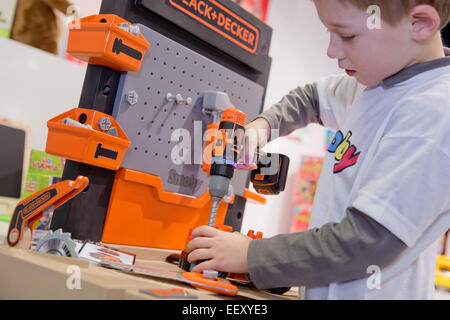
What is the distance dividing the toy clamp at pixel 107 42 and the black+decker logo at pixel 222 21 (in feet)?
0.55

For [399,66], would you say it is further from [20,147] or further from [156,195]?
[20,147]

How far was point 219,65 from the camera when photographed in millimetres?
893

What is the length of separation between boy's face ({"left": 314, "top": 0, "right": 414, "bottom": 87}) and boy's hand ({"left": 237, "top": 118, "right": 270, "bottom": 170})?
204mm

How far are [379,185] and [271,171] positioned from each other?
291 mm

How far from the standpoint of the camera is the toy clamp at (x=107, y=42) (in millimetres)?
635

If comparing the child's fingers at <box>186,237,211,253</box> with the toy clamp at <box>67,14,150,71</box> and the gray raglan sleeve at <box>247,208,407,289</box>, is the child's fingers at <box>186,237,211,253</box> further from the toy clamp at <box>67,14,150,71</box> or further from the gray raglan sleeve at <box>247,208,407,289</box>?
the toy clamp at <box>67,14,150,71</box>

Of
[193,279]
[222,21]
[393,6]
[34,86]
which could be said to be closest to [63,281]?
[193,279]

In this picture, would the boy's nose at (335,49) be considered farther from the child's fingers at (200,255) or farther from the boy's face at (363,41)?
the child's fingers at (200,255)

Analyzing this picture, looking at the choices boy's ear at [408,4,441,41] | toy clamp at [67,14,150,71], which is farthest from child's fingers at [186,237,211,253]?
boy's ear at [408,4,441,41]

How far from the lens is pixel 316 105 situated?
3.10 feet

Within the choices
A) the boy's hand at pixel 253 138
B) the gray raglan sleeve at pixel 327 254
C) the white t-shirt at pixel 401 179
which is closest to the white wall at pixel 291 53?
the boy's hand at pixel 253 138

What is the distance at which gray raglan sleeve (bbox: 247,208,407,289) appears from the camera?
0.52 meters

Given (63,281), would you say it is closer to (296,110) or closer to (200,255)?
(200,255)

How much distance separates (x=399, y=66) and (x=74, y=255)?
1.77ft
